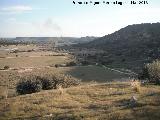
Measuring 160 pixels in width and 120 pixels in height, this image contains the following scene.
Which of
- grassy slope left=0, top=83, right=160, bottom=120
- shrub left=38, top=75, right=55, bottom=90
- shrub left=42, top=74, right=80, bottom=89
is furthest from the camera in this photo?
shrub left=42, top=74, right=80, bottom=89

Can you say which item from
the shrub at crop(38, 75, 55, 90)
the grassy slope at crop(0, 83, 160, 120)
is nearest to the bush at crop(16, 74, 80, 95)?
the shrub at crop(38, 75, 55, 90)

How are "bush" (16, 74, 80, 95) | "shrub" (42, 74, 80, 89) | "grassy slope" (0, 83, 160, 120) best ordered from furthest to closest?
1. "shrub" (42, 74, 80, 89)
2. "bush" (16, 74, 80, 95)
3. "grassy slope" (0, 83, 160, 120)

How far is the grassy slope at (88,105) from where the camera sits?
19078mm

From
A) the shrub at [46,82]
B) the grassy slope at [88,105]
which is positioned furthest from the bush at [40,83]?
the grassy slope at [88,105]

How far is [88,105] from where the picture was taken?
2270 cm

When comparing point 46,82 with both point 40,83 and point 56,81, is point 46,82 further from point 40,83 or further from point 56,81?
point 56,81

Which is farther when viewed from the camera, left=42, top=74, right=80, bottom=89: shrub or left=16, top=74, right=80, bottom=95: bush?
left=42, top=74, right=80, bottom=89: shrub

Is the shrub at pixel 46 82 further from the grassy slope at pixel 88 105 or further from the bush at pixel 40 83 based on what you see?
the grassy slope at pixel 88 105

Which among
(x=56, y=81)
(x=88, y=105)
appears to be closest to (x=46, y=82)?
(x=56, y=81)

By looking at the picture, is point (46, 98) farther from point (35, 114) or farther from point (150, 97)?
point (150, 97)

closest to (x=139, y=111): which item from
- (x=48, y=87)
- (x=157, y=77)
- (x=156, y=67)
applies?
(x=157, y=77)

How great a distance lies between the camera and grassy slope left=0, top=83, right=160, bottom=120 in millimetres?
19078

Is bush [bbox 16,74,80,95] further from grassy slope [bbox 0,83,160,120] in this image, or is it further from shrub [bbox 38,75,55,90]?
grassy slope [bbox 0,83,160,120]

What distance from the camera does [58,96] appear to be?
26453mm
